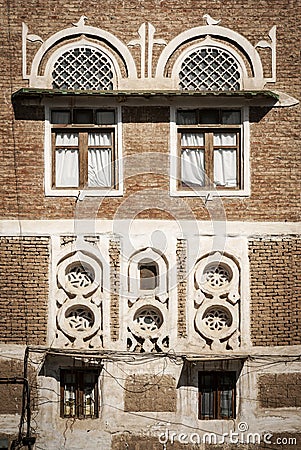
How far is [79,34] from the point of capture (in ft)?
51.2

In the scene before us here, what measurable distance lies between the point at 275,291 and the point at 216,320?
42.9 inches

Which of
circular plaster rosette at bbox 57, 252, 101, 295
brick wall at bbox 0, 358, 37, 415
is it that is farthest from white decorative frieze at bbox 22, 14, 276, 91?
brick wall at bbox 0, 358, 37, 415

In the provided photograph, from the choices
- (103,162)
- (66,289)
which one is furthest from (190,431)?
(103,162)

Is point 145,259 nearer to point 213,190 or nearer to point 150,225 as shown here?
point 150,225

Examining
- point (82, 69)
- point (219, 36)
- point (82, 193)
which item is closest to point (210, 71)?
point (219, 36)

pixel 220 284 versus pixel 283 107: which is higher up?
pixel 283 107

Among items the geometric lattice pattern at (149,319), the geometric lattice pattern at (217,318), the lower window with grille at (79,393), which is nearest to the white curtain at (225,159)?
the geometric lattice pattern at (217,318)

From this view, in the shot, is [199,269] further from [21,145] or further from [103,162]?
[21,145]

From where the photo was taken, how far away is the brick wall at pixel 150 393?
49.6 feet

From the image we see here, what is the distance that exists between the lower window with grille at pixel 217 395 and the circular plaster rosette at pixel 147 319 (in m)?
1.04

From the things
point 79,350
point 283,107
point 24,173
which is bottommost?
point 79,350

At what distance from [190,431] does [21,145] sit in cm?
548

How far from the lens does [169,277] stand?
1537 centimetres

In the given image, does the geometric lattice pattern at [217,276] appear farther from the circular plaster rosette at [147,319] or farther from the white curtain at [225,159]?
the white curtain at [225,159]
